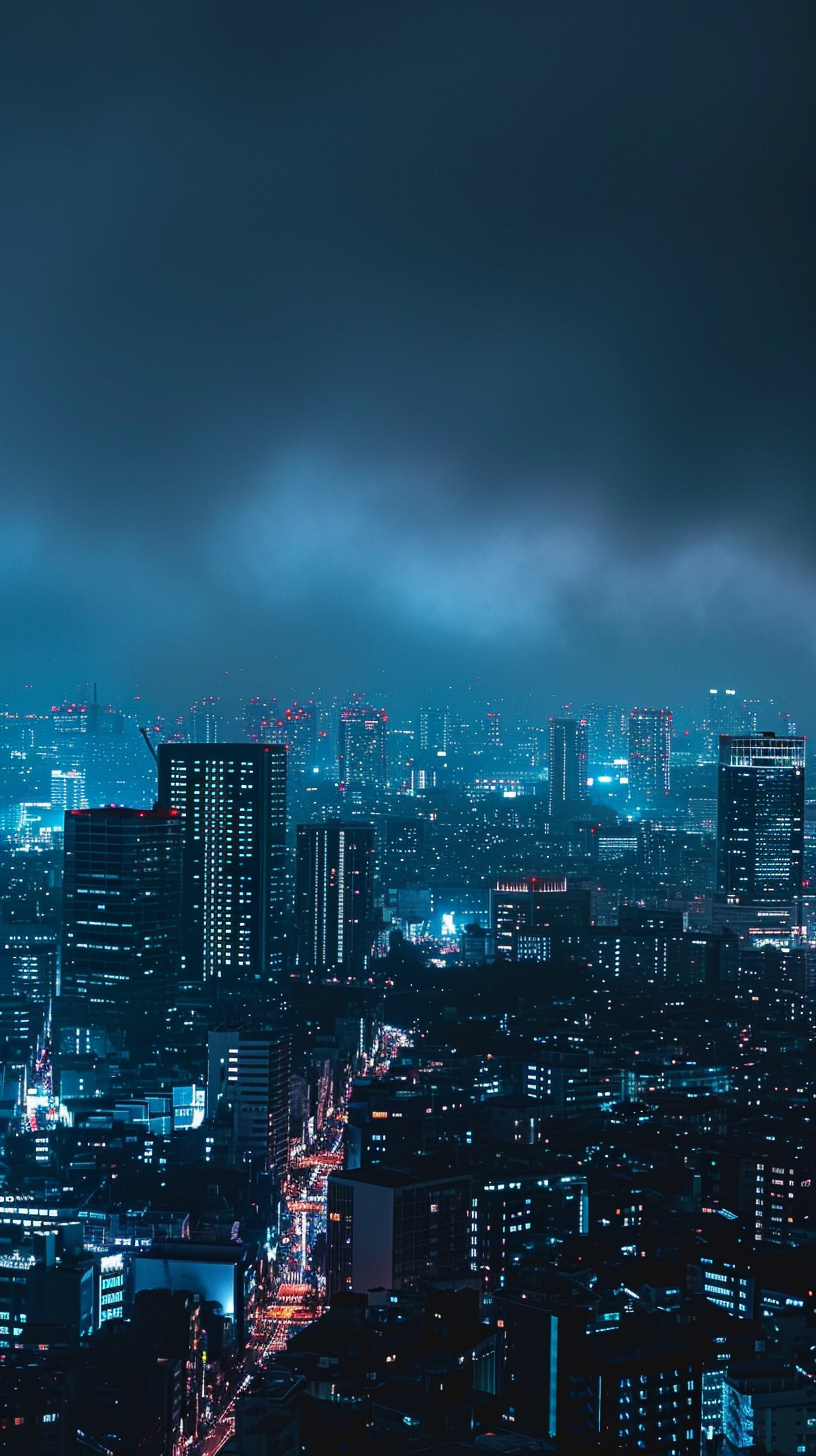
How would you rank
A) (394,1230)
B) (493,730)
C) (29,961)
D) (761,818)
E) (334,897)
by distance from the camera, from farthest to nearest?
(493,730)
(761,818)
(334,897)
(29,961)
(394,1230)

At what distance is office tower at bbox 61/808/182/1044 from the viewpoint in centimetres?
1596

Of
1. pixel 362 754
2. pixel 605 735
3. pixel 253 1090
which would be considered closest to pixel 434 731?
pixel 362 754

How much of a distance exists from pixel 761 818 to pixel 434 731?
5402 mm

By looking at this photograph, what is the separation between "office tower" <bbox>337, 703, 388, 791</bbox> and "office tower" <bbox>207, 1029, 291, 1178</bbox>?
501 inches

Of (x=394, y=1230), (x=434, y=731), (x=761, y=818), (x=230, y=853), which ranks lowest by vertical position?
(x=394, y=1230)

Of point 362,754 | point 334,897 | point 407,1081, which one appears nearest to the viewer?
point 407,1081

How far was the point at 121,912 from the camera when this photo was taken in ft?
54.2

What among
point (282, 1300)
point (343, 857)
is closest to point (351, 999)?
point (343, 857)

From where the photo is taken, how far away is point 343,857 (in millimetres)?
20328

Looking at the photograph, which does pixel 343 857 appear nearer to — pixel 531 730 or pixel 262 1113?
pixel 531 730

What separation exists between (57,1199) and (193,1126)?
2827 mm

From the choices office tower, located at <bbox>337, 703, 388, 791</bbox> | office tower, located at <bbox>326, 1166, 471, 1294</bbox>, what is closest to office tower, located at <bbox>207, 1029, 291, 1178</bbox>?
office tower, located at <bbox>326, 1166, 471, 1294</bbox>

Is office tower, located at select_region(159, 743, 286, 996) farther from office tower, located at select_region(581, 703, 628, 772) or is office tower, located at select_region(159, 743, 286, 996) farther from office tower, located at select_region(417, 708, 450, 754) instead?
office tower, located at select_region(581, 703, 628, 772)

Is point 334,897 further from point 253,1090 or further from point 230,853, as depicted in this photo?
point 253,1090
